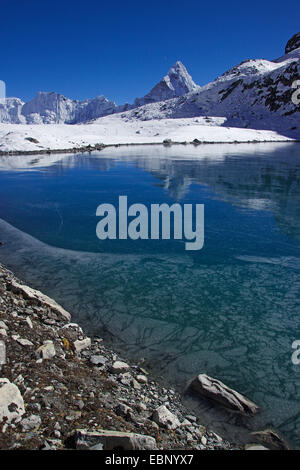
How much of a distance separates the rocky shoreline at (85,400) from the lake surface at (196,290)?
38 centimetres

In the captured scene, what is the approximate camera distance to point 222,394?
5.65 metres

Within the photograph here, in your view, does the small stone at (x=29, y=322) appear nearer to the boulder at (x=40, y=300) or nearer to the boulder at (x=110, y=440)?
the boulder at (x=40, y=300)

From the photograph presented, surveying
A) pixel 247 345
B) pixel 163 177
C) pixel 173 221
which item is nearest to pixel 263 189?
pixel 163 177

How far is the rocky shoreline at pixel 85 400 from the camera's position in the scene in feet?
13.7

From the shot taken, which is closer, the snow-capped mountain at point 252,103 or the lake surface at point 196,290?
the lake surface at point 196,290

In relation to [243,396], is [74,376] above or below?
above

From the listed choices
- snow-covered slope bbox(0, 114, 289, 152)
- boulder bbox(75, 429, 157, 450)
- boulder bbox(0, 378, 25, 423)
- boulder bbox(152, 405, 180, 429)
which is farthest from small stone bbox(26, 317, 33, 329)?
snow-covered slope bbox(0, 114, 289, 152)

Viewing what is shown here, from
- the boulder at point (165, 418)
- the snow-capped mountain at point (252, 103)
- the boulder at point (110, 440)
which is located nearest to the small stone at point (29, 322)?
the boulder at point (110, 440)

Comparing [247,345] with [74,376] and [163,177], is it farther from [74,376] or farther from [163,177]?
[163,177]

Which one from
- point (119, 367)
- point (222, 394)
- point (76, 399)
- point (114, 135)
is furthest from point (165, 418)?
point (114, 135)

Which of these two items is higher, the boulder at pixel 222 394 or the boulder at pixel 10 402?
the boulder at pixel 10 402

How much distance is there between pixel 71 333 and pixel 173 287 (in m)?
3.62

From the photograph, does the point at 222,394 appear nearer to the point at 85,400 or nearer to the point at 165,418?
the point at 165,418

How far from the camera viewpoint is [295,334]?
293 inches
